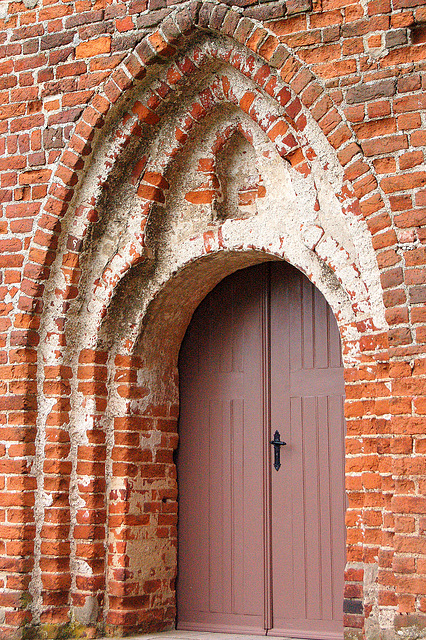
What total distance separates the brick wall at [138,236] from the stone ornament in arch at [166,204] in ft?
0.03

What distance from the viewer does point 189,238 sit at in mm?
4441

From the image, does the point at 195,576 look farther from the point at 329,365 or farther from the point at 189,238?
the point at 189,238

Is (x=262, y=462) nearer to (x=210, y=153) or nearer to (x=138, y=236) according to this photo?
(x=138, y=236)

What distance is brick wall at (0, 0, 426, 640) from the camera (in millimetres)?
3787

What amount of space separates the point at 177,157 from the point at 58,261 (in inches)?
34.9

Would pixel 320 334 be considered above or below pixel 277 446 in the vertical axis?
above

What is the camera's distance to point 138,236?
4445 millimetres

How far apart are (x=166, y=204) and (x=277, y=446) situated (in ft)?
4.95

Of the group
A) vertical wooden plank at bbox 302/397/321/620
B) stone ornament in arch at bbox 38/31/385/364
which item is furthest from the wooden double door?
stone ornament in arch at bbox 38/31/385/364

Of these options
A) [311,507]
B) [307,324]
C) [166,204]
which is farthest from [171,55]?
[311,507]

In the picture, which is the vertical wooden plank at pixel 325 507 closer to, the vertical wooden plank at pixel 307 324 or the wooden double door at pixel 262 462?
the wooden double door at pixel 262 462

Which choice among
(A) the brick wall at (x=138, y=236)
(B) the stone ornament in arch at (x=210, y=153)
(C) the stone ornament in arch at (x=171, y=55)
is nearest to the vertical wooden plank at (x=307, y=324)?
(A) the brick wall at (x=138, y=236)

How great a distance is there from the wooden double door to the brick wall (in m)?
0.14

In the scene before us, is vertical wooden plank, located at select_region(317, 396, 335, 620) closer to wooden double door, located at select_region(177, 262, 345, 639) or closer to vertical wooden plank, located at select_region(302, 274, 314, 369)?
wooden double door, located at select_region(177, 262, 345, 639)
